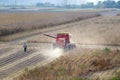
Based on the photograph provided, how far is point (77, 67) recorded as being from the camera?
2186 cm

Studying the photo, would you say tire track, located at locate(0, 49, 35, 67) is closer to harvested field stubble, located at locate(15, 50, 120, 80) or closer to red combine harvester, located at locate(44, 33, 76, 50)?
red combine harvester, located at locate(44, 33, 76, 50)

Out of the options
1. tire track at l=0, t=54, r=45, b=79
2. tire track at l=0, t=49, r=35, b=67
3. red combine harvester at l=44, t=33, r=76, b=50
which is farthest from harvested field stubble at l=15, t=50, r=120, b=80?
tire track at l=0, t=49, r=35, b=67

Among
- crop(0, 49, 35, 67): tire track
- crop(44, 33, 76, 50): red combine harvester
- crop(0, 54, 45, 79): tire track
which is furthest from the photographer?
crop(44, 33, 76, 50): red combine harvester

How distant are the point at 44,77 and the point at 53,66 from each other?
3731 mm

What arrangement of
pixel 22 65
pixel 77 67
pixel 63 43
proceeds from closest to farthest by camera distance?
pixel 77 67 → pixel 22 65 → pixel 63 43

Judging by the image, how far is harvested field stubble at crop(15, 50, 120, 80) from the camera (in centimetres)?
1941

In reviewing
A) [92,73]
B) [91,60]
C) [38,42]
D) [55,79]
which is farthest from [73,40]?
[55,79]

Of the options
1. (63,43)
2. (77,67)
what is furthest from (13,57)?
(77,67)

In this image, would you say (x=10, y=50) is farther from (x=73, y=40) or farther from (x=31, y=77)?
(x=31, y=77)

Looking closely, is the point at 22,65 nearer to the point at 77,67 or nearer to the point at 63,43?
the point at 77,67

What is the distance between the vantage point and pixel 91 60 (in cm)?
2430

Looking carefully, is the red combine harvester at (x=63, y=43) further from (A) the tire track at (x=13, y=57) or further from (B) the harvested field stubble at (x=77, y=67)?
(B) the harvested field stubble at (x=77, y=67)

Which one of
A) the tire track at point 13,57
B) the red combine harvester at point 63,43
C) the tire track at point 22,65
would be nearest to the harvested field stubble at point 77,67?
the tire track at point 22,65

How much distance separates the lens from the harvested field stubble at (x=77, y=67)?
19406mm
